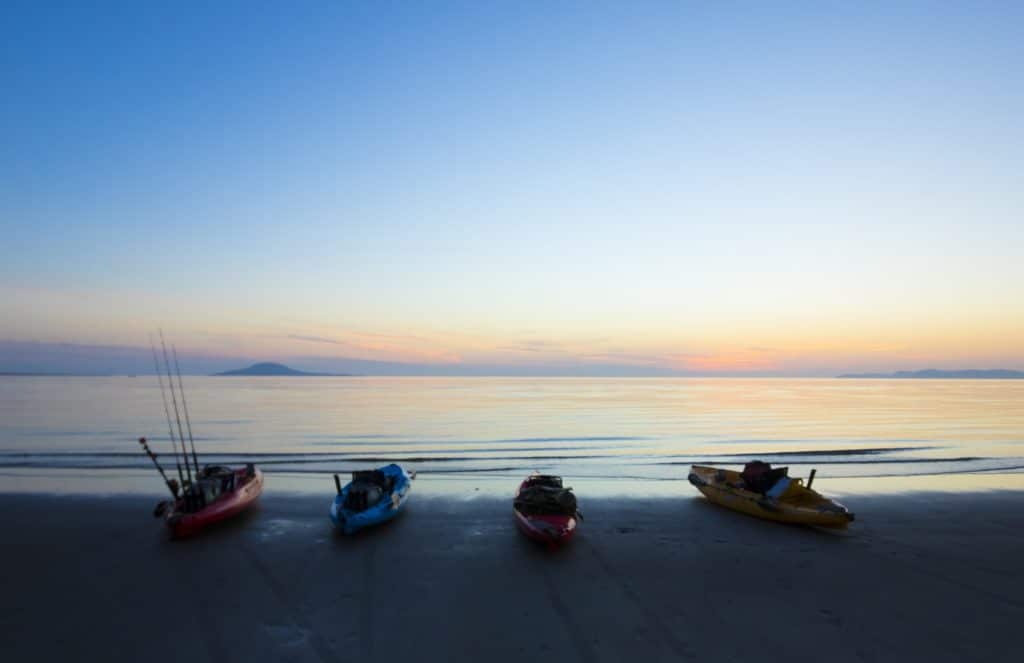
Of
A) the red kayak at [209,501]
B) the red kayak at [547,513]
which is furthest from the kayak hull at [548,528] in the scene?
the red kayak at [209,501]

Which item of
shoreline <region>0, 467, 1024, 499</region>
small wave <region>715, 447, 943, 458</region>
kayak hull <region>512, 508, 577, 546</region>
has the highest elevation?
kayak hull <region>512, 508, 577, 546</region>

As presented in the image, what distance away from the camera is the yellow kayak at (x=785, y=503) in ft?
53.6

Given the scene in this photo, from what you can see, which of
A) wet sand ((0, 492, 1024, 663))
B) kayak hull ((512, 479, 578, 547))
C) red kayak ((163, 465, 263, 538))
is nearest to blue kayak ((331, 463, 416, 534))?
wet sand ((0, 492, 1024, 663))

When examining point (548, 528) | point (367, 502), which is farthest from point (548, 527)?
point (367, 502)

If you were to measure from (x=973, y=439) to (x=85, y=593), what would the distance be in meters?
56.4

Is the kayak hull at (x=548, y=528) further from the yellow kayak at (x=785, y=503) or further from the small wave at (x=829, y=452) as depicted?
the small wave at (x=829, y=452)

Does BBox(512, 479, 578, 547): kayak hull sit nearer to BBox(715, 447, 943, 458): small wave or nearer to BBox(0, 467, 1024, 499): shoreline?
BBox(0, 467, 1024, 499): shoreline

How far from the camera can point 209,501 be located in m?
16.8

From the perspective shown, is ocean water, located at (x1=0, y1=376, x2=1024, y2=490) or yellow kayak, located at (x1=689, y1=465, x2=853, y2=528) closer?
yellow kayak, located at (x1=689, y1=465, x2=853, y2=528)

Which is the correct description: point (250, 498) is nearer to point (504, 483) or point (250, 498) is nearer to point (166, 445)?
point (504, 483)

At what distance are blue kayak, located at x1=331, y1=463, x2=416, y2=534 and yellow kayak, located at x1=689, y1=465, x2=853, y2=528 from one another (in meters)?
12.4

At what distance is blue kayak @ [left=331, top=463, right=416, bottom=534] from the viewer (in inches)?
619

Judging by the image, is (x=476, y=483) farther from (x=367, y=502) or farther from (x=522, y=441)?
(x=522, y=441)

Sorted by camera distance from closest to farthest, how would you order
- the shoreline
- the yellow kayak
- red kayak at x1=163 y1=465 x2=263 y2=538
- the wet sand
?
the wet sand → red kayak at x1=163 y1=465 x2=263 y2=538 → the yellow kayak → the shoreline
